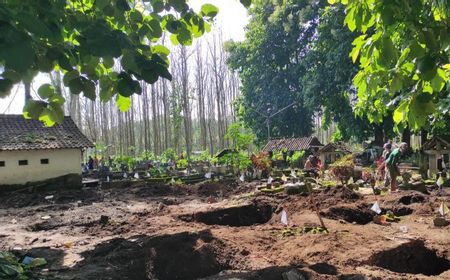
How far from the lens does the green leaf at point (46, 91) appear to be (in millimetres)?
2799

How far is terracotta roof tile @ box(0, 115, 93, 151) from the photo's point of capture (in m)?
19.2

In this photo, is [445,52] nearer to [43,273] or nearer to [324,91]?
[43,273]

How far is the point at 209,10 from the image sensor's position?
121 inches

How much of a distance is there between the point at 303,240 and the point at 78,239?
4.87 meters

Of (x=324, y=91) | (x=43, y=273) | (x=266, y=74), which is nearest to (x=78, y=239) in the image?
(x=43, y=273)

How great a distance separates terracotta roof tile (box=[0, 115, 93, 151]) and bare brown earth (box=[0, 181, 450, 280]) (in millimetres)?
8472

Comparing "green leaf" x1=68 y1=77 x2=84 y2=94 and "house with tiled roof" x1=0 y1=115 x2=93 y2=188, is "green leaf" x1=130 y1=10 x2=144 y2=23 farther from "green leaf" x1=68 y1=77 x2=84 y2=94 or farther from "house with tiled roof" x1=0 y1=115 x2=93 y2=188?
"house with tiled roof" x1=0 y1=115 x2=93 y2=188

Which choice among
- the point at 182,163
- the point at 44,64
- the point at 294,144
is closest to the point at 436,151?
the point at 294,144

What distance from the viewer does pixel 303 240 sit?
664 centimetres

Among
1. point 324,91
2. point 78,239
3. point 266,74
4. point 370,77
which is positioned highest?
point 266,74

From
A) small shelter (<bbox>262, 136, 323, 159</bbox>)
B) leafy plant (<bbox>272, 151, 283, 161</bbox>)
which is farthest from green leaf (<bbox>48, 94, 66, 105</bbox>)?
small shelter (<bbox>262, 136, 323, 159</bbox>)

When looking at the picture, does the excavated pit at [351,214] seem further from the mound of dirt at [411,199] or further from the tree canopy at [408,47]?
the tree canopy at [408,47]

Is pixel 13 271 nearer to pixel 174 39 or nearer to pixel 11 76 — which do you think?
pixel 11 76

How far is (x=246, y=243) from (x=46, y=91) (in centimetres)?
481
